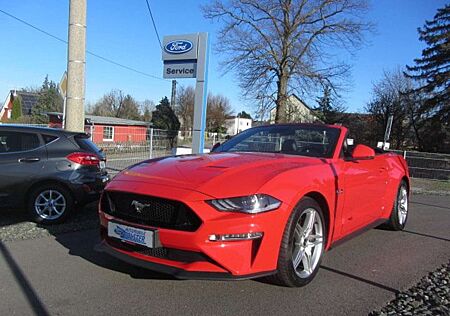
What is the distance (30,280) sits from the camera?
4148 millimetres

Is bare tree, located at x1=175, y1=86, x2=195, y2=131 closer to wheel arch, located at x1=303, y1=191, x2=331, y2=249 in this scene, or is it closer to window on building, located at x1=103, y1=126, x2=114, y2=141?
window on building, located at x1=103, y1=126, x2=114, y2=141

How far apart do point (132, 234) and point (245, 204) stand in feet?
3.37

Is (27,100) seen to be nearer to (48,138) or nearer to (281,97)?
(281,97)

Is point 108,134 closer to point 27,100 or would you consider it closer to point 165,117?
point 165,117

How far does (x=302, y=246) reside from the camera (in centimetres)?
421

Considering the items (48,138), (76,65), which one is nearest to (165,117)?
(76,65)

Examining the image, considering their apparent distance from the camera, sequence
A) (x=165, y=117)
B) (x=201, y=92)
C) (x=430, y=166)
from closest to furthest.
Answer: (x=201, y=92) < (x=430, y=166) < (x=165, y=117)

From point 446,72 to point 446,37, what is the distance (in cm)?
333

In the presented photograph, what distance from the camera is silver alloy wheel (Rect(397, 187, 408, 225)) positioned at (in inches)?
268

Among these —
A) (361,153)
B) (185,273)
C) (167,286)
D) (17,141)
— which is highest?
(361,153)

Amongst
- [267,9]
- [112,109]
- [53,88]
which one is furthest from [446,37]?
[112,109]

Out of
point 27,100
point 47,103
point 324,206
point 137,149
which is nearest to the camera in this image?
point 324,206

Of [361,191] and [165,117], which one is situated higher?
[165,117]

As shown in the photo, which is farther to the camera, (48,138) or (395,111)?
(395,111)
